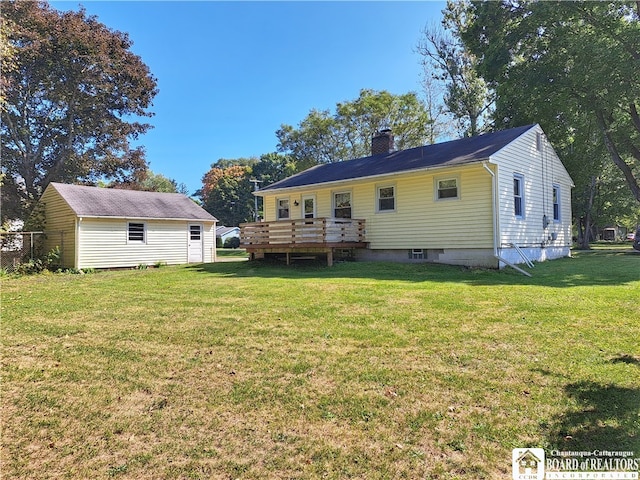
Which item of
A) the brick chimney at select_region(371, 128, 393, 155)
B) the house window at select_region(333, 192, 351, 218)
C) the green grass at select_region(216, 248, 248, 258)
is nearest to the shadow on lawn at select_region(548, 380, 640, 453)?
the house window at select_region(333, 192, 351, 218)

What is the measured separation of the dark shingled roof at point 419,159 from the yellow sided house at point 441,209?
0.19 feet

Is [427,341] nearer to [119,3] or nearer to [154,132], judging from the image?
[119,3]

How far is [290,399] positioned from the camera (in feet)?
10.5

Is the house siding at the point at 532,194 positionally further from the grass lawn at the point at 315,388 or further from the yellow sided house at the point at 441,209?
the grass lawn at the point at 315,388

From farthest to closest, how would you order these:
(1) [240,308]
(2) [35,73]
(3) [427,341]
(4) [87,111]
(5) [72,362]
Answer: (4) [87,111], (2) [35,73], (1) [240,308], (3) [427,341], (5) [72,362]

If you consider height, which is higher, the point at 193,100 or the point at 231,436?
the point at 193,100

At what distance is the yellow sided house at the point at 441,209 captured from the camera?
12.4 metres

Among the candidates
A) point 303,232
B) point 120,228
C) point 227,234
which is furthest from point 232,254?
point 303,232

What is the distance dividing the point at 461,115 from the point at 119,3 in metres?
23.2

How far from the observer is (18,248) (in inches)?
654

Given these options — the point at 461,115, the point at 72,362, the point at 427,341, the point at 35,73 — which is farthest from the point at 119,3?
the point at 461,115

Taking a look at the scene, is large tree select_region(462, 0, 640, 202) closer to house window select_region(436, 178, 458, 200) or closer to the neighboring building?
house window select_region(436, 178, 458, 200)

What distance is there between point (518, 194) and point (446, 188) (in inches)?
108

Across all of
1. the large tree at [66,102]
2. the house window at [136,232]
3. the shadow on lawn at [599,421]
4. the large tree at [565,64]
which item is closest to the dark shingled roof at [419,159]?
the large tree at [565,64]
